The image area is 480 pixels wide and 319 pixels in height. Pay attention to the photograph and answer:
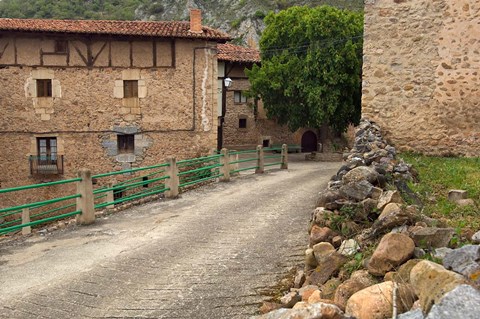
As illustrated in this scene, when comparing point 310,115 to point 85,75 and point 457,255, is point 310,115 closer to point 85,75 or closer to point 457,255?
point 85,75

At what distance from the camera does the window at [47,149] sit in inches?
827

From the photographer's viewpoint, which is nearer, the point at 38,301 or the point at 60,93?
the point at 38,301

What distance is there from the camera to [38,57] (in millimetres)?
20078

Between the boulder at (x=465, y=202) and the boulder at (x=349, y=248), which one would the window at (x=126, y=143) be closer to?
the boulder at (x=465, y=202)

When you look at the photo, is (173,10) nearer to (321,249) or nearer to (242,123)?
(242,123)

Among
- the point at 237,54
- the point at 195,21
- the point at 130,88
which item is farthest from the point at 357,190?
the point at 237,54

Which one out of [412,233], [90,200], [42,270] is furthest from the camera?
[90,200]

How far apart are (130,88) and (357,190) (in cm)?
1662

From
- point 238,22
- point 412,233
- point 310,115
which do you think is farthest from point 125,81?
point 238,22

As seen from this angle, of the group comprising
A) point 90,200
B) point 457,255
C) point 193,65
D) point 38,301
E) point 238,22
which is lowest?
point 38,301

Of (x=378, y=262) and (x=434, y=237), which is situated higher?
(x=434, y=237)

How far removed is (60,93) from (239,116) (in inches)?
605

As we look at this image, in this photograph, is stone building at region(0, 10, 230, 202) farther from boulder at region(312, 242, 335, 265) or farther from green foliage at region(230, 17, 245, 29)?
green foliage at region(230, 17, 245, 29)

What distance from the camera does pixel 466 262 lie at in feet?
9.26
